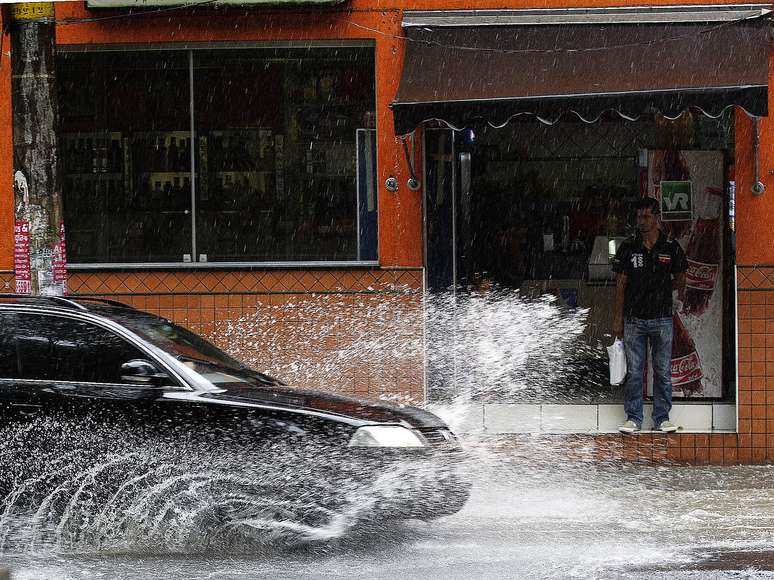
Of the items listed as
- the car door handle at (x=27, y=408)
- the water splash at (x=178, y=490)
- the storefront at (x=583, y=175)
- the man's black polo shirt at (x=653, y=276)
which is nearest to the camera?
the water splash at (x=178, y=490)

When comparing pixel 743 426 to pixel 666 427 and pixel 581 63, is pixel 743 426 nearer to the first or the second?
pixel 666 427

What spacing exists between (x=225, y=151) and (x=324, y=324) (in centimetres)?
203

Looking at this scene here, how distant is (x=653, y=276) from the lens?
11.3 metres

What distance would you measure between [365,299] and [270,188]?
1.51 m

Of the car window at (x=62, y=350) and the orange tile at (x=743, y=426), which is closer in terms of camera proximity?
the car window at (x=62, y=350)

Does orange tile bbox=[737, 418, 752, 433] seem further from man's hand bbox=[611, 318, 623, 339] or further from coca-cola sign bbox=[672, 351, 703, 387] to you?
man's hand bbox=[611, 318, 623, 339]

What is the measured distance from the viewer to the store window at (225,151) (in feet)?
39.9

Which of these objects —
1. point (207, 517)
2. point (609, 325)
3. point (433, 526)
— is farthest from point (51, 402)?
point (609, 325)

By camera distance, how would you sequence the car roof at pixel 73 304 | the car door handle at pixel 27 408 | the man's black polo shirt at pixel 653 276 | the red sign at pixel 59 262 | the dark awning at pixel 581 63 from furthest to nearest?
the man's black polo shirt at pixel 653 276, the dark awning at pixel 581 63, the red sign at pixel 59 262, the car roof at pixel 73 304, the car door handle at pixel 27 408

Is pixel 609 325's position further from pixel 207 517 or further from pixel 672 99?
pixel 207 517

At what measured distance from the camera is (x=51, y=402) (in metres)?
7.69

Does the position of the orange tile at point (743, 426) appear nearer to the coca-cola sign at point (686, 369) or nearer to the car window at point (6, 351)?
the coca-cola sign at point (686, 369)

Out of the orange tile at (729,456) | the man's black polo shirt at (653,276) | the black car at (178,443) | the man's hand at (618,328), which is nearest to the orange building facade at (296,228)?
the orange tile at (729,456)

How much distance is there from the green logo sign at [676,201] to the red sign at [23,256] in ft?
19.9
